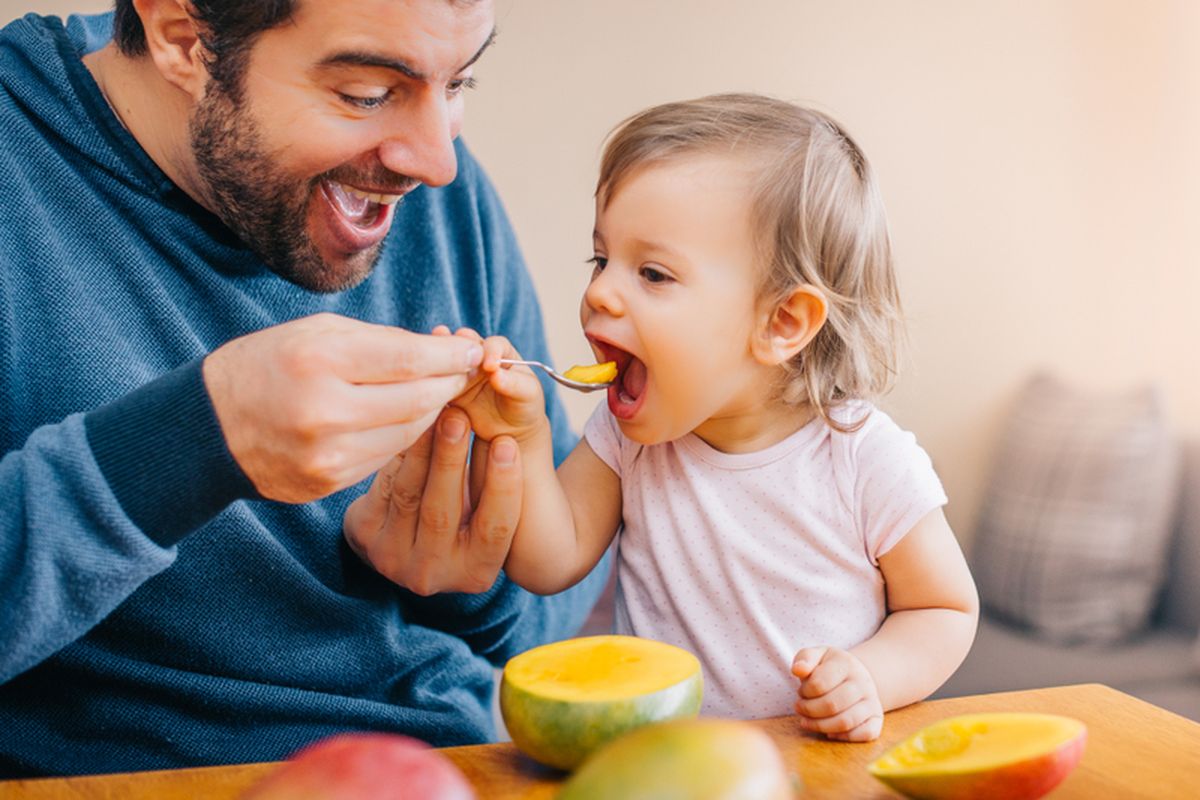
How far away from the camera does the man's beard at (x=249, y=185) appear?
1.28 m

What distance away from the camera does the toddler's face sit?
1.17m

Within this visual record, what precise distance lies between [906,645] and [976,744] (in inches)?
11.6

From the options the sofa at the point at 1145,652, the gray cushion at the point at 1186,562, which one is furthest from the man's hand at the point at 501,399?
the gray cushion at the point at 1186,562

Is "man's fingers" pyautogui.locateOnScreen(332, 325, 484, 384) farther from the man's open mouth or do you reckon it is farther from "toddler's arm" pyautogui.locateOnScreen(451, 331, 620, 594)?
the man's open mouth

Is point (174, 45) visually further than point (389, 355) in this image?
Yes

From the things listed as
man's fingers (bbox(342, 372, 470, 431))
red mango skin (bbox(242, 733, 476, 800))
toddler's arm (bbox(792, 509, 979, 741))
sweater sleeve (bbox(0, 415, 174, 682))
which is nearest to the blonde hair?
toddler's arm (bbox(792, 509, 979, 741))

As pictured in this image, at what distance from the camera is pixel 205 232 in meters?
1.30

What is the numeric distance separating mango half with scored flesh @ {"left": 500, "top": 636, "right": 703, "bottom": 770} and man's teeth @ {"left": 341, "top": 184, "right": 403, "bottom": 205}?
0.64m

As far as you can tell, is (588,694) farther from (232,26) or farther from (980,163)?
(980,163)

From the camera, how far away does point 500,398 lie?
3.72 ft

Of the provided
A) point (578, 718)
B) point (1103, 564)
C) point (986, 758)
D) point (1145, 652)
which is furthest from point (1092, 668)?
point (578, 718)

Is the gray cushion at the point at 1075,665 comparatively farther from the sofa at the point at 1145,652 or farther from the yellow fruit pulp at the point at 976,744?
the yellow fruit pulp at the point at 976,744

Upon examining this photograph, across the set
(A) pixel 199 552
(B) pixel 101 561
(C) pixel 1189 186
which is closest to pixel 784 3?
(C) pixel 1189 186

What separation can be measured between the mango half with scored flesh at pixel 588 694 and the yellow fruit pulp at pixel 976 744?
0.15 metres
